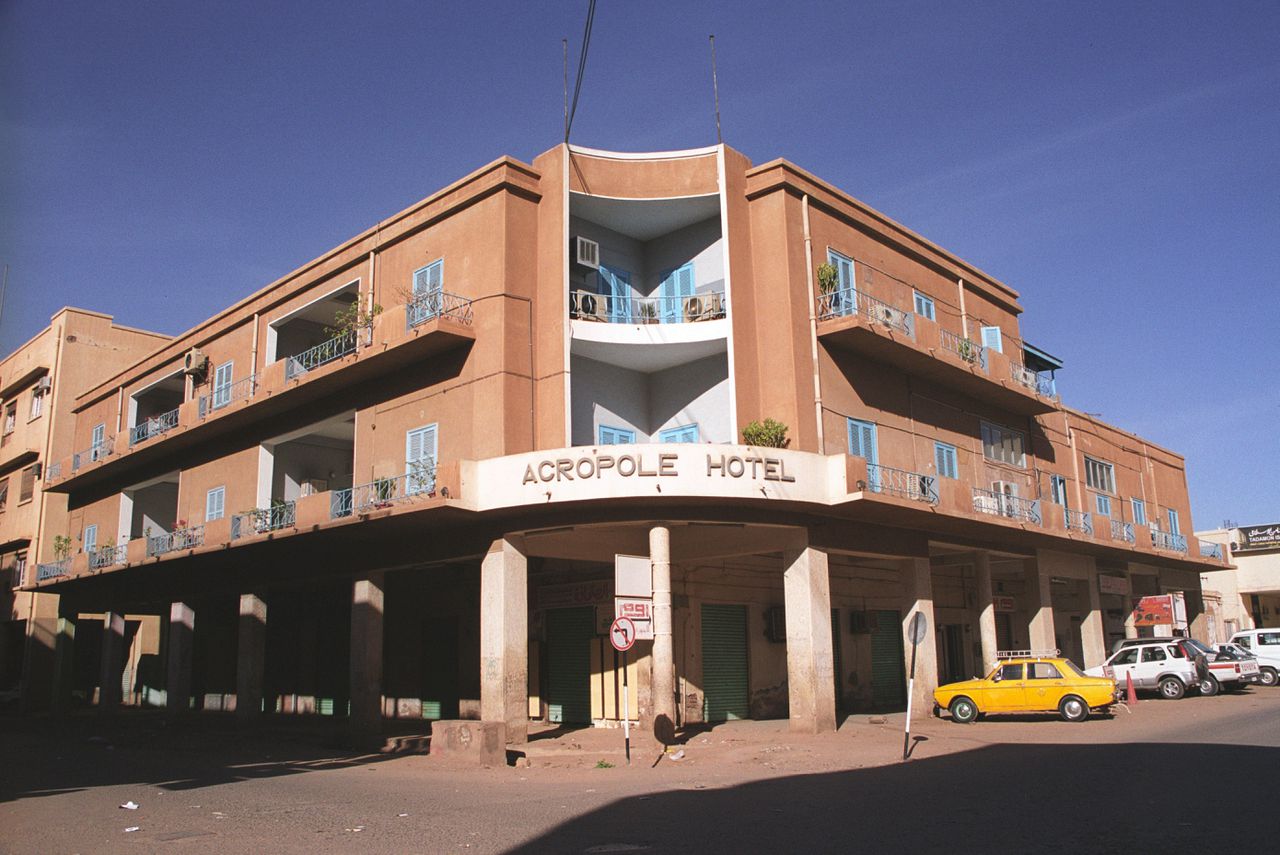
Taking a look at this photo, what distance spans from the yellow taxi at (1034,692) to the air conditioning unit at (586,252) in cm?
1294

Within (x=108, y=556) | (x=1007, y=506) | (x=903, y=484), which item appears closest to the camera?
(x=903, y=484)

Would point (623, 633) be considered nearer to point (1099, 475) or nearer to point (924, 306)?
point (924, 306)

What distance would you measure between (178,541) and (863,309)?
20.6 metres

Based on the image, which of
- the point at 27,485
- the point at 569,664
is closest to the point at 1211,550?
the point at 569,664

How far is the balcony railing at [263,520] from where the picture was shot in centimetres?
2602

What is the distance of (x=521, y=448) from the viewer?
21.5m

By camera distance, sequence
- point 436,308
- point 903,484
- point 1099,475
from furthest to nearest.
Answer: point 1099,475
point 903,484
point 436,308

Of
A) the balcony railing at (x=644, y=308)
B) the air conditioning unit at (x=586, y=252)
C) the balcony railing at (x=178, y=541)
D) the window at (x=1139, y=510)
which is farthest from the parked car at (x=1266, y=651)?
the balcony railing at (x=178, y=541)

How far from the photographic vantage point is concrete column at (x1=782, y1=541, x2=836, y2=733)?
21.0 metres

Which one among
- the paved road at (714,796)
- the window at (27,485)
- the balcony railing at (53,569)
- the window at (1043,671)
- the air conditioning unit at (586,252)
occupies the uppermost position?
the air conditioning unit at (586,252)

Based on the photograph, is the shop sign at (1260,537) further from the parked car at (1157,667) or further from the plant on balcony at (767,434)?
the plant on balcony at (767,434)

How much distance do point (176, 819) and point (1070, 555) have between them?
29.2 m

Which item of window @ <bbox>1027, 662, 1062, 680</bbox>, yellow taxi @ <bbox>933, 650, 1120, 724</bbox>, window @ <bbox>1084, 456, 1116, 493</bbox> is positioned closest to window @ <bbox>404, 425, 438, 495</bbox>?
yellow taxi @ <bbox>933, 650, 1120, 724</bbox>

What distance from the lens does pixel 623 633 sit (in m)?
16.0
